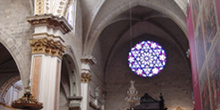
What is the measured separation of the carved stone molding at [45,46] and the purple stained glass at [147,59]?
33.2 ft

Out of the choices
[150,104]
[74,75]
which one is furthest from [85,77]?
[150,104]

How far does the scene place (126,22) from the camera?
19375 mm

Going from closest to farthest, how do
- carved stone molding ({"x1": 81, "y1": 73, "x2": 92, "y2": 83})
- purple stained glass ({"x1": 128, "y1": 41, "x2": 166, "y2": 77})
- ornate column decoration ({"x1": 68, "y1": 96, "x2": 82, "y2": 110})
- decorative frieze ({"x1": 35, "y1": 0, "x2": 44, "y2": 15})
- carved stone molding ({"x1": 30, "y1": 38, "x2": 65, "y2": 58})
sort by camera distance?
carved stone molding ({"x1": 30, "y1": 38, "x2": 65, "y2": 58}) < decorative frieze ({"x1": 35, "y1": 0, "x2": 44, "y2": 15}) < ornate column decoration ({"x1": 68, "y1": 96, "x2": 82, "y2": 110}) < carved stone molding ({"x1": 81, "y1": 73, "x2": 92, "y2": 83}) < purple stained glass ({"x1": 128, "y1": 41, "x2": 166, "y2": 77})

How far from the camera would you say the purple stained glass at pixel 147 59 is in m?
20.1

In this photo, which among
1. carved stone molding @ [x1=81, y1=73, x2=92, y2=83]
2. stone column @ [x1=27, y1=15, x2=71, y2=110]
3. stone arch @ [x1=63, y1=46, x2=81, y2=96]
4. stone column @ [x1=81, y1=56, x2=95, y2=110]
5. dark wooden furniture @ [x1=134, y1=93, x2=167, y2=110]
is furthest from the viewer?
dark wooden furniture @ [x1=134, y1=93, x2=167, y2=110]

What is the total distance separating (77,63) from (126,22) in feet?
19.9

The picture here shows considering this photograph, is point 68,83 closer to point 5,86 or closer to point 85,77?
point 85,77

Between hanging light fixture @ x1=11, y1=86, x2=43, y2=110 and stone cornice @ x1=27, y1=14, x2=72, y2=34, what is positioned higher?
stone cornice @ x1=27, y1=14, x2=72, y2=34

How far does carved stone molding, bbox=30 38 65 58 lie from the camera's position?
1066 cm

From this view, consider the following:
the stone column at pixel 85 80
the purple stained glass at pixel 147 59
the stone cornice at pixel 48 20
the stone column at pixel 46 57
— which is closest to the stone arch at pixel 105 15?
the stone column at pixel 85 80

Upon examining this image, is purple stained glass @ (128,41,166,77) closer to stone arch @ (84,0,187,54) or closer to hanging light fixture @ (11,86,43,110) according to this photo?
stone arch @ (84,0,187,54)

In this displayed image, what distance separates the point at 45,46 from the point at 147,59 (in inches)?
430

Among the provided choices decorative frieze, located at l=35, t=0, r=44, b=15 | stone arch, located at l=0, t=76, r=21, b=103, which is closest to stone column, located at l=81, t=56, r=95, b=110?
stone arch, located at l=0, t=76, r=21, b=103

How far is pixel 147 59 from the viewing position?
20.5 metres
